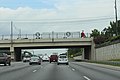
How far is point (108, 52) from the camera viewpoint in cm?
7019

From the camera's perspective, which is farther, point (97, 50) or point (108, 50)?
point (97, 50)

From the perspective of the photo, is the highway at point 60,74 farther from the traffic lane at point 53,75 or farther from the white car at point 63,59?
the white car at point 63,59

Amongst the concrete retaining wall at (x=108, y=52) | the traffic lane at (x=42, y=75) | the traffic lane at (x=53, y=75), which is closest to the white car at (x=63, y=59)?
the concrete retaining wall at (x=108, y=52)

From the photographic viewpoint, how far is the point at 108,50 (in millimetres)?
70000

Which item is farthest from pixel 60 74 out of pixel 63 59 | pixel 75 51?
pixel 75 51

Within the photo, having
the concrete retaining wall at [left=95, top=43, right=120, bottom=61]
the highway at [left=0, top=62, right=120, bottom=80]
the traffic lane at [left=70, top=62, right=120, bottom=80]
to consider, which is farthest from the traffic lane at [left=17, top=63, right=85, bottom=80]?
the concrete retaining wall at [left=95, top=43, right=120, bottom=61]

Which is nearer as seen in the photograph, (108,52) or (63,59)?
(63,59)

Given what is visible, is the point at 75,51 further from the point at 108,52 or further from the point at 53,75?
the point at 53,75

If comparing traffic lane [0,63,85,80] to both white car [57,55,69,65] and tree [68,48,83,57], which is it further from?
tree [68,48,83,57]

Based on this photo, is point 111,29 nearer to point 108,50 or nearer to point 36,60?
point 108,50

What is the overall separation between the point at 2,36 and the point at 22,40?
5.60 meters

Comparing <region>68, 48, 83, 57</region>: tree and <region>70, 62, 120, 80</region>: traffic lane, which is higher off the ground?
<region>68, 48, 83, 57</region>: tree

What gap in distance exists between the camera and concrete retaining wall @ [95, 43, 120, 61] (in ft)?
204

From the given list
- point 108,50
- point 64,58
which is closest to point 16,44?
point 108,50
